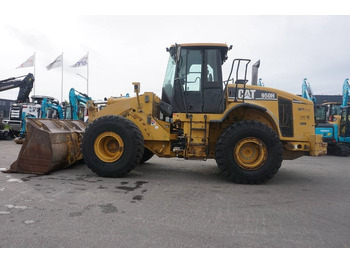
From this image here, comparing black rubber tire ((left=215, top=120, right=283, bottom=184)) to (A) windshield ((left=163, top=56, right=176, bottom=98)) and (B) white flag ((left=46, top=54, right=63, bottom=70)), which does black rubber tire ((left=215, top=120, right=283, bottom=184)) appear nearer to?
(A) windshield ((left=163, top=56, right=176, bottom=98))

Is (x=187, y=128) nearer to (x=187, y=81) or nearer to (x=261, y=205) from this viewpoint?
(x=187, y=81)

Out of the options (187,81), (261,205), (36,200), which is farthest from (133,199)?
(187,81)

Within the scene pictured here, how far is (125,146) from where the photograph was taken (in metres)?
5.65

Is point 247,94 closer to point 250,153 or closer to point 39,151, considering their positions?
point 250,153

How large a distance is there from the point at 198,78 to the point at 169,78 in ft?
2.69

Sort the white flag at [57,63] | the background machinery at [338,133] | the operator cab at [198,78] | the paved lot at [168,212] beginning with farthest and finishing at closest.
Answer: the white flag at [57,63]
the background machinery at [338,133]
the operator cab at [198,78]
the paved lot at [168,212]

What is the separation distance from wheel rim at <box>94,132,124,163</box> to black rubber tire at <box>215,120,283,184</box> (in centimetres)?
200

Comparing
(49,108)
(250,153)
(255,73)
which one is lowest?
Answer: (250,153)

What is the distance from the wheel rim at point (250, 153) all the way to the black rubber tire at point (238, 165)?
0.17 ft

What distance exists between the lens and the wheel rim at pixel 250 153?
5465 millimetres

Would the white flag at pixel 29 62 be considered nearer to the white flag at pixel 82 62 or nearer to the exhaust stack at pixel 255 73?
the white flag at pixel 82 62

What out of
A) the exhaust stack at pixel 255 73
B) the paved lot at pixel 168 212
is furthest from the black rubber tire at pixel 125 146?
the exhaust stack at pixel 255 73

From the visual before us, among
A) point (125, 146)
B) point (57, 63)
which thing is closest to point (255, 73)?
point (125, 146)

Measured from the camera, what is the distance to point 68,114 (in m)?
15.2
